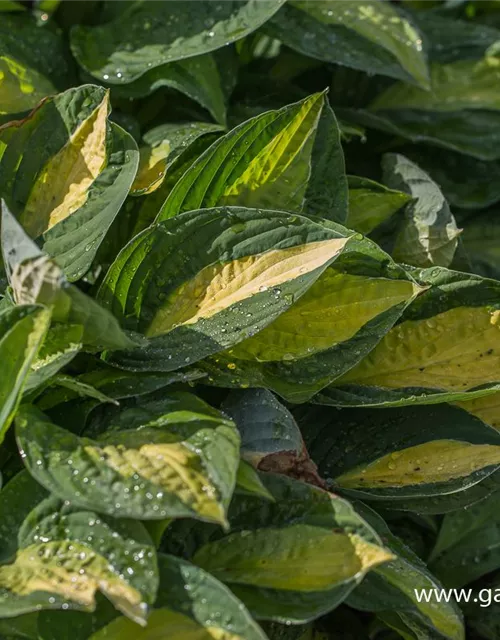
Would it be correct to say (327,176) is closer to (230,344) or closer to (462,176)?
(230,344)

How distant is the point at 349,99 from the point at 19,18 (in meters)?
0.60

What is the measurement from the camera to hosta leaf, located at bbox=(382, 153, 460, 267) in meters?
1.26

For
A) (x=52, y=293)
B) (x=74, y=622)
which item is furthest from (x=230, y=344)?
(x=74, y=622)

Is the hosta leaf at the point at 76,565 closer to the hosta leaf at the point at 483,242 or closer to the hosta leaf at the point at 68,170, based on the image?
the hosta leaf at the point at 68,170

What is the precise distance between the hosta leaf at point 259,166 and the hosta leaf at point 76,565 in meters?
0.40

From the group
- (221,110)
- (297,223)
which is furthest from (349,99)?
(297,223)

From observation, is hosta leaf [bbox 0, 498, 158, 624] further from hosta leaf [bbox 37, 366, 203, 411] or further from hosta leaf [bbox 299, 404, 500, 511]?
hosta leaf [bbox 299, 404, 500, 511]

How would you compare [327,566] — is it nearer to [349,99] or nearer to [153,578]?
[153,578]

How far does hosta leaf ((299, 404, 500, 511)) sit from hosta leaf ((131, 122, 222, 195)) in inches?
14.9

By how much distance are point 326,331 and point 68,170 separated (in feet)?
1.22

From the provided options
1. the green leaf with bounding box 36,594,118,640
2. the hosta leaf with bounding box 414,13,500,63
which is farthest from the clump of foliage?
the hosta leaf with bounding box 414,13,500,63

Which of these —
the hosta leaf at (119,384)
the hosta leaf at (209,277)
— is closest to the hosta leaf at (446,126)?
the hosta leaf at (209,277)

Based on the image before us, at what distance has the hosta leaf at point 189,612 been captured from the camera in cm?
79

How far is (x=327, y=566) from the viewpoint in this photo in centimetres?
86
